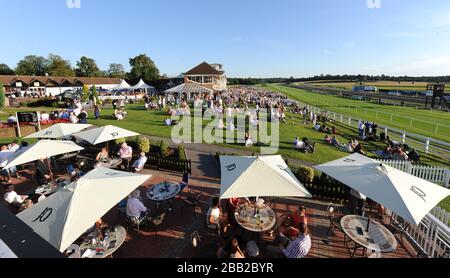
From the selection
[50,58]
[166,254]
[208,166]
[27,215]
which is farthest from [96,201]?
[50,58]

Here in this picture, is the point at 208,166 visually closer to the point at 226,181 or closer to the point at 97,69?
the point at 226,181

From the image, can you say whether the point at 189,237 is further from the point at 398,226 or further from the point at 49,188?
the point at 398,226

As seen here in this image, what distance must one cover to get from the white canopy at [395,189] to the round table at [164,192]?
4.81 metres

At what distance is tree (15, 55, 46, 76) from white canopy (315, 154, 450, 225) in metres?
104

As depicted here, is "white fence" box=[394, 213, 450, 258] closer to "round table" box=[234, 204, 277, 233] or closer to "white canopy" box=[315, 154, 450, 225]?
"white canopy" box=[315, 154, 450, 225]

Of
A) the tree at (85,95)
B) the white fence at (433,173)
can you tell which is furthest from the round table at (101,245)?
the tree at (85,95)

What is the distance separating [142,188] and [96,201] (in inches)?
169

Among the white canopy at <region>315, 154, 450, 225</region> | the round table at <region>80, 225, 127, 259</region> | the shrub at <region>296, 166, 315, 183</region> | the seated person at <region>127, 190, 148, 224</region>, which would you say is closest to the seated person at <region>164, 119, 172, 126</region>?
the shrub at <region>296, 166, 315, 183</region>

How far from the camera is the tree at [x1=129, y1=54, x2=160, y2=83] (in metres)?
79.4

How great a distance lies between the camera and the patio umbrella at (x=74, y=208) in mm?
4344

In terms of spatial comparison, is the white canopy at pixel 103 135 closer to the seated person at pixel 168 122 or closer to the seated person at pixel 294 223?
the seated person at pixel 294 223

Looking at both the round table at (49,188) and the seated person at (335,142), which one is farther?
the seated person at (335,142)

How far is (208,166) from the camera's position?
38.6 ft

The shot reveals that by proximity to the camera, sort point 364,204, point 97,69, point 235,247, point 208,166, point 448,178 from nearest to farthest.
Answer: point 235,247, point 364,204, point 448,178, point 208,166, point 97,69
